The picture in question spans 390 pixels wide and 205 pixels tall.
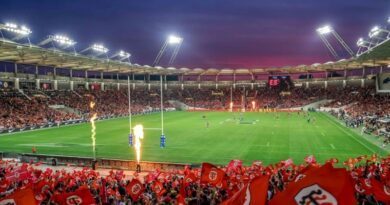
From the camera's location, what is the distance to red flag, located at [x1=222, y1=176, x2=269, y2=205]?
4.15 metres

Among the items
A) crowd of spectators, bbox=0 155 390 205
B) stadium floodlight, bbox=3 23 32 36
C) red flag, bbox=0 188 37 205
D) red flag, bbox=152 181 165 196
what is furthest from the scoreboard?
red flag, bbox=0 188 37 205

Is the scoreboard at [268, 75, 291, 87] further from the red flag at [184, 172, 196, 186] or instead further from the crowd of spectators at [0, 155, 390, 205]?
the red flag at [184, 172, 196, 186]

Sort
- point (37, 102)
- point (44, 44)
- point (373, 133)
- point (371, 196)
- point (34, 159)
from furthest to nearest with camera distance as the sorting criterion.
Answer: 1. point (37, 102)
2. point (44, 44)
3. point (373, 133)
4. point (34, 159)
5. point (371, 196)

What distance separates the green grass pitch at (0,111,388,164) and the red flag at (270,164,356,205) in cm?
2585

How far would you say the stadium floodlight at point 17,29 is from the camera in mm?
50250

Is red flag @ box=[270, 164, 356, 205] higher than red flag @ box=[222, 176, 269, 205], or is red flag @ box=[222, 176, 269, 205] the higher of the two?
red flag @ box=[270, 164, 356, 205]

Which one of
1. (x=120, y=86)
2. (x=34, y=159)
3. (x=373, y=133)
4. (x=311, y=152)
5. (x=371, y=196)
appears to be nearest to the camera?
(x=371, y=196)

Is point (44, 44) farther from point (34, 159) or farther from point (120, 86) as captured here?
point (120, 86)

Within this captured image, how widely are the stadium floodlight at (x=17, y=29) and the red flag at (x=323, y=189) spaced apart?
5482 centimetres

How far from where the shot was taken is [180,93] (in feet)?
378

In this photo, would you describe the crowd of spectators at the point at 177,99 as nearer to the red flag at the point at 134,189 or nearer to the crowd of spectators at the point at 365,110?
the crowd of spectators at the point at 365,110

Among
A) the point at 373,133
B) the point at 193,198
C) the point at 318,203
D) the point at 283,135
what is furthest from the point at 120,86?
the point at 318,203

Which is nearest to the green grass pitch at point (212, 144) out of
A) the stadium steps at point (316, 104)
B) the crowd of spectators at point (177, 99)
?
the crowd of spectators at point (177, 99)

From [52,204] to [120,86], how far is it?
94.5 metres
